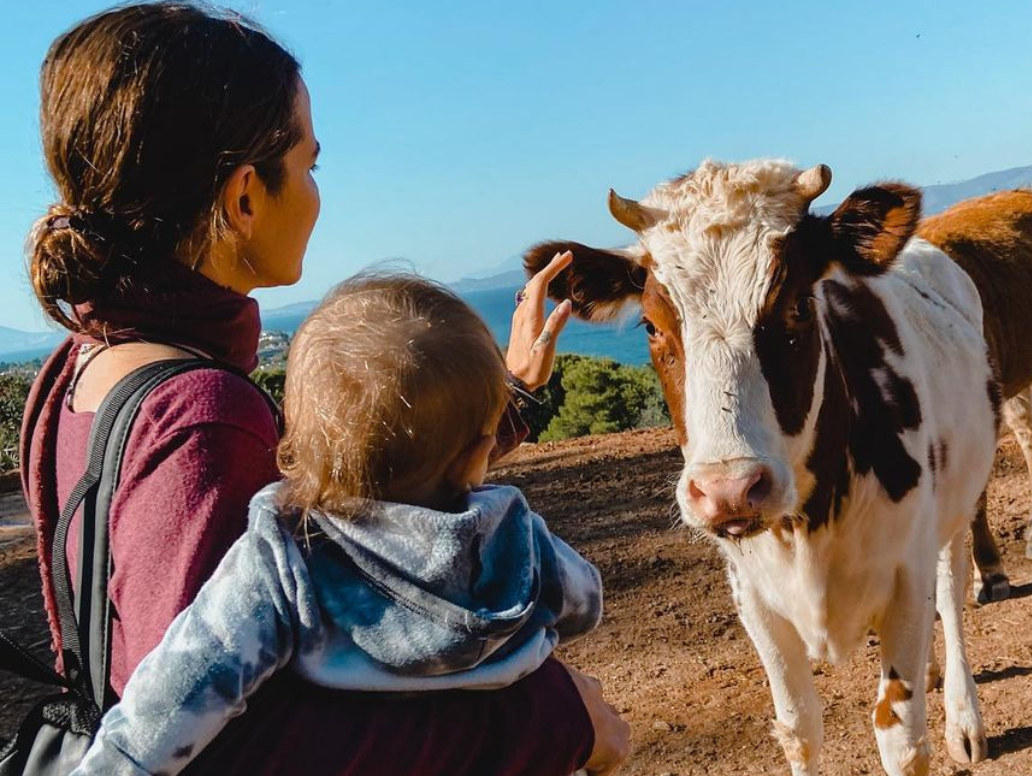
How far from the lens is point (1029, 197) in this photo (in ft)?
19.0

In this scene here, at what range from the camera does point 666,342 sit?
2.89 m

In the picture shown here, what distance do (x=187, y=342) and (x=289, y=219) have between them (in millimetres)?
255

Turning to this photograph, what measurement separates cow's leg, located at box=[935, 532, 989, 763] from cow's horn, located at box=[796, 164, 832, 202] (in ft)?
6.24

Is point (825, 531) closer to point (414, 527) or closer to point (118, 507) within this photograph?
point (414, 527)

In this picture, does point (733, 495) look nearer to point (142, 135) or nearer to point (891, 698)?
point (891, 698)


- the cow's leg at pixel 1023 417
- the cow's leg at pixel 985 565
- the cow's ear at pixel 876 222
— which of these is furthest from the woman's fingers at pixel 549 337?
the cow's leg at pixel 1023 417

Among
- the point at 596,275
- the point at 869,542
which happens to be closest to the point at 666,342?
the point at 596,275

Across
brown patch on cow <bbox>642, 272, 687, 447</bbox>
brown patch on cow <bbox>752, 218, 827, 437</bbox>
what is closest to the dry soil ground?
brown patch on cow <bbox>642, 272, 687, 447</bbox>

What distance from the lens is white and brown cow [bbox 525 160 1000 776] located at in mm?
2570

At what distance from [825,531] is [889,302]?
3.24ft

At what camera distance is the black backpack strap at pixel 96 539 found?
111cm

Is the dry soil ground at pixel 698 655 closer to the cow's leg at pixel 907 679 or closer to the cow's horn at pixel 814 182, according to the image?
the cow's leg at pixel 907 679

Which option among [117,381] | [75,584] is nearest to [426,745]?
[75,584]

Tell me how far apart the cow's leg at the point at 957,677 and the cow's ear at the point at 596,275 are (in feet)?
6.21
